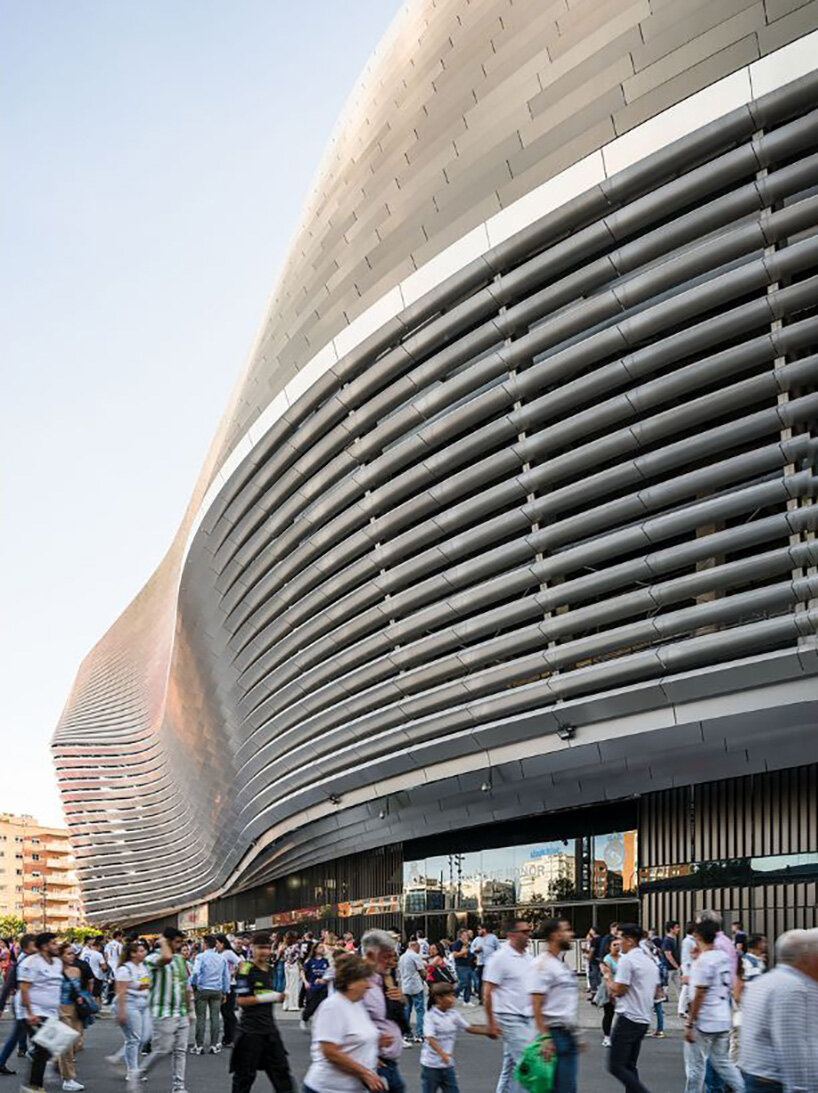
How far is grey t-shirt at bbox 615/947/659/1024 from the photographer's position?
446 inches

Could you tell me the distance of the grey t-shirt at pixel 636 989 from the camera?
1133 cm

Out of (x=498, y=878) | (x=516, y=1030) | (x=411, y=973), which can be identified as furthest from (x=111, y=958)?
(x=516, y=1030)

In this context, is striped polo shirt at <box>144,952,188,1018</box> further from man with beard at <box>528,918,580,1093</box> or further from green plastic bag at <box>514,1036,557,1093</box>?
green plastic bag at <box>514,1036,557,1093</box>

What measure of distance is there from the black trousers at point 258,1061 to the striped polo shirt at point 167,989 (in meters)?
2.37

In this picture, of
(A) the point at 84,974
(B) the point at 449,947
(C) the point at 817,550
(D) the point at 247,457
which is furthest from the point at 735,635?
(D) the point at 247,457

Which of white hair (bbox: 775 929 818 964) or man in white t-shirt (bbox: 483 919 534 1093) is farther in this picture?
man in white t-shirt (bbox: 483 919 534 1093)

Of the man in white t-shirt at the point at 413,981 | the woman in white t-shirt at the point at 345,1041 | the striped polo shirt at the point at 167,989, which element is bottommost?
the man in white t-shirt at the point at 413,981

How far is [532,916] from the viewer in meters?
35.1

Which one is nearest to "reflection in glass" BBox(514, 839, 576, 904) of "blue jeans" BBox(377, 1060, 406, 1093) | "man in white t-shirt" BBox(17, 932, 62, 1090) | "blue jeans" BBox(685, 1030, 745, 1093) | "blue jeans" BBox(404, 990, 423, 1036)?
"blue jeans" BBox(404, 990, 423, 1036)

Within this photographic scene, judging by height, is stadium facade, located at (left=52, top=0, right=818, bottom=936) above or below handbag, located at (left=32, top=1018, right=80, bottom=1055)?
above

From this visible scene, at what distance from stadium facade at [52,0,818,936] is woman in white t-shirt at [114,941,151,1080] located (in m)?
10.9

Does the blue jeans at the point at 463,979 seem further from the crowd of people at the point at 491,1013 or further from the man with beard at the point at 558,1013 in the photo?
the man with beard at the point at 558,1013

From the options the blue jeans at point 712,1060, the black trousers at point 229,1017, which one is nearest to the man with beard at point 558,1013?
the blue jeans at point 712,1060

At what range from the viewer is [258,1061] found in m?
11.6
